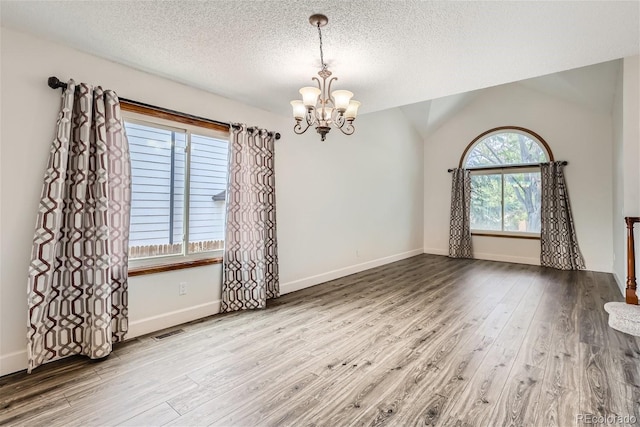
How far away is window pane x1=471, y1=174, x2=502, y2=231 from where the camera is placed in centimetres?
680

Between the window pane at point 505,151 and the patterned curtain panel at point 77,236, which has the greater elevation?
the window pane at point 505,151

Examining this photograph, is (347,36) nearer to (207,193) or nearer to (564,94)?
(207,193)

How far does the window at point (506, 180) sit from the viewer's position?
635 cm

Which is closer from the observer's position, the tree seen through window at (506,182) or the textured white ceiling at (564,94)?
the textured white ceiling at (564,94)

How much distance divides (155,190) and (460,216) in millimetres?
6241

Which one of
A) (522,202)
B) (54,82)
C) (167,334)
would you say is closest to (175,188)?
(54,82)

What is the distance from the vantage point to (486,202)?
6934 mm

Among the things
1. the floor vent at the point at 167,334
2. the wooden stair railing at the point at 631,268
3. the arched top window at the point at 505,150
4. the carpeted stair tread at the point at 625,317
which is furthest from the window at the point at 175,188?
the arched top window at the point at 505,150

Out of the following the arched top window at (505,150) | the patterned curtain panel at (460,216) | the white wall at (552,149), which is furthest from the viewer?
the patterned curtain panel at (460,216)

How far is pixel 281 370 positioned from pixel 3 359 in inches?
75.6

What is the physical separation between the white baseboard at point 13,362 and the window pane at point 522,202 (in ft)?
25.2

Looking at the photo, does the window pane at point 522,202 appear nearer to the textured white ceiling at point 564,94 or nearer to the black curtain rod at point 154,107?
the textured white ceiling at point 564,94

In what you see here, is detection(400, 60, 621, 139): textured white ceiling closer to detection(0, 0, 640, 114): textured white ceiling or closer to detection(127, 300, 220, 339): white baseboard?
detection(0, 0, 640, 114): textured white ceiling

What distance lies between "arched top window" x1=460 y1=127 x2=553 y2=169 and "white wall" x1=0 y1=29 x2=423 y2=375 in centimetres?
119
